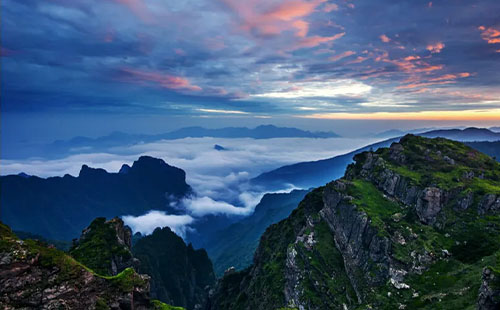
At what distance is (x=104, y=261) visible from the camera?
5669cm

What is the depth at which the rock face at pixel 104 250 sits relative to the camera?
185ft

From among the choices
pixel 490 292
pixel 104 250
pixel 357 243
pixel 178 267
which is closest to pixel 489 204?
pixel 357 243

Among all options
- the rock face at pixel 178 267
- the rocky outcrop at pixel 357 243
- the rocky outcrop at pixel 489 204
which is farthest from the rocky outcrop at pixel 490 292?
the rock face at pixel 178 267

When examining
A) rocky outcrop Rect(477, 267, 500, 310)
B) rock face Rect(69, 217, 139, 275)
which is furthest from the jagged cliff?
rock face Rect(69, 217, 139, 275)

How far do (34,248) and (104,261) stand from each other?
107 ft

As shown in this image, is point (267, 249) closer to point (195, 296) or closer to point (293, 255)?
point (293, 255)

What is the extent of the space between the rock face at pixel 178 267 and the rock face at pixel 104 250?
95979 mm

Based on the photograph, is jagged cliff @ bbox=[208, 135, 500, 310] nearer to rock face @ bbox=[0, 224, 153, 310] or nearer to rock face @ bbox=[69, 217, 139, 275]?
rock face @ bbox=[69, 217, 139, 275]

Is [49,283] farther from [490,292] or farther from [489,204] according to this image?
[489,204]

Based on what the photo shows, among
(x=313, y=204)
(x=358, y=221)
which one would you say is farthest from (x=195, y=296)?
(x=358, y=221)

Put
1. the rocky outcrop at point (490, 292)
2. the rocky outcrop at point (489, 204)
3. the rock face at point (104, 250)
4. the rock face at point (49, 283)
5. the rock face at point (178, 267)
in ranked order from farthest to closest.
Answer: the rock face at point (178, 267) < the rock face at point (104, 250) < the rocky outcrop at point (489, 204) < the rocky outcrop at point (490, 292) < the rock face at point (49, 283)

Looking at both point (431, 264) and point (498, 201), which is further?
point (498, 201)

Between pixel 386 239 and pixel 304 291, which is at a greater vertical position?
pixel 386 239

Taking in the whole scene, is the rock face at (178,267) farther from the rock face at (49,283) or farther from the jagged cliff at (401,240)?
the rock face at (49,283)
